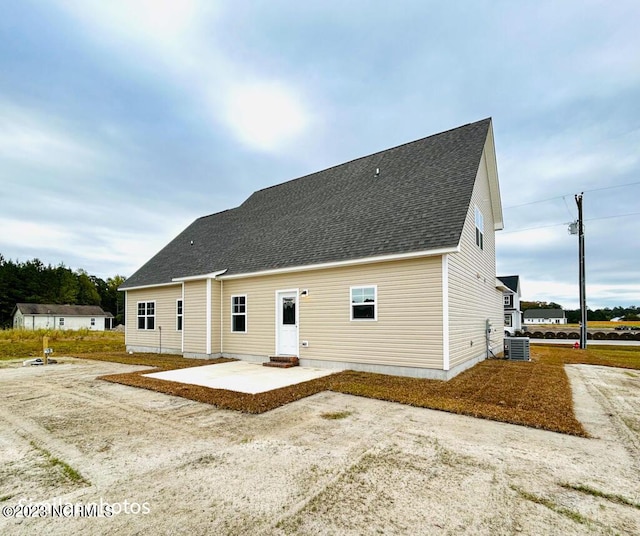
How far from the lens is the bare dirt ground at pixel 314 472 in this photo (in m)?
2.57

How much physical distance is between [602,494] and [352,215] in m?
9.14

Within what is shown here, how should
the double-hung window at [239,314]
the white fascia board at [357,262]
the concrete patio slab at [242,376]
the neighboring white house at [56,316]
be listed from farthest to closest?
the neighboring white house at [56,316] → the double-hung window at [239,314] → the white fascia board at [357,262] → the concrete patio slab at [242,376]

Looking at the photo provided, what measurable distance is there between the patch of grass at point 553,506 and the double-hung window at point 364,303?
19.7 feet

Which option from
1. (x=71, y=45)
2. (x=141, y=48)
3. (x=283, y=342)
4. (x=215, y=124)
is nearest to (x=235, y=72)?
(x=141, y=48)

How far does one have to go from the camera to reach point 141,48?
10789 millimetres

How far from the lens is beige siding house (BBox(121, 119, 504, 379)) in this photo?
27.6 feet

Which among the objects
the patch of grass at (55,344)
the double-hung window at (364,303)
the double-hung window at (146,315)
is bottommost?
the patch of grass at (55,344)

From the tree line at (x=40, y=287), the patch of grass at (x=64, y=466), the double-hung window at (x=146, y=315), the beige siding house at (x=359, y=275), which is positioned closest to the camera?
the patch of grass at (x=64, y=466)

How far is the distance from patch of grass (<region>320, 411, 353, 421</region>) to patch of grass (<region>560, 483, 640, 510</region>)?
9.48 feet

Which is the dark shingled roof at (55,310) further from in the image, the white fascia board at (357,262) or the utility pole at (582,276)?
the utility pole at (582,276)

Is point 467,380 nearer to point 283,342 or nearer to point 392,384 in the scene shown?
point 392,384

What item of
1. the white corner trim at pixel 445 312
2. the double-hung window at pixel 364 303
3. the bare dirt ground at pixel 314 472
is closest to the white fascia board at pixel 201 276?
the double-hung window at pixel 364 303

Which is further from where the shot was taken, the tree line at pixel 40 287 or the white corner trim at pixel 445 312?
the tree line at pixel 40 287

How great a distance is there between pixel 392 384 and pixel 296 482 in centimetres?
464
